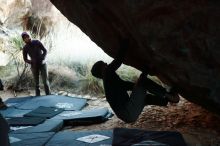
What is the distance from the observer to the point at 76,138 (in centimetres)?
562

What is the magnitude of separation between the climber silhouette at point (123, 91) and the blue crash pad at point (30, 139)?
1640mm

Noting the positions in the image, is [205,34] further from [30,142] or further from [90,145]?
[30,142]

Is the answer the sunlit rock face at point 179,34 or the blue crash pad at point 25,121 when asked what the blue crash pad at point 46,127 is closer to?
the blue crash pad at point 25,121

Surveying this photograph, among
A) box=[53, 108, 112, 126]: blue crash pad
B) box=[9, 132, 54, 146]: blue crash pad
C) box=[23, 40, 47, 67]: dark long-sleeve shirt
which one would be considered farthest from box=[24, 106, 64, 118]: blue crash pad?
box=[23, 40, 47, 67]: dark long-sleeve shirt

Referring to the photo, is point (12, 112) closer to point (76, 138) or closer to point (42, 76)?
point (42, 76)

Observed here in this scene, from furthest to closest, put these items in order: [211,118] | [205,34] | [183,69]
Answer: [211,118] → [183,69] → [205,34]

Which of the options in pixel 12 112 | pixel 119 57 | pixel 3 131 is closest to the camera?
pixel 3 131

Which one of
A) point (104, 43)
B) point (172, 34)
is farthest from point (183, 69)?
point (104, 43)

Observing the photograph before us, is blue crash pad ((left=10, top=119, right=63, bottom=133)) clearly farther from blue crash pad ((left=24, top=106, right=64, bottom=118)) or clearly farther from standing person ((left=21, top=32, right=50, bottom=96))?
standing person ((left=21, top=32, right=50, bottom=96))

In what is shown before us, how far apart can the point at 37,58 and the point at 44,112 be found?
1.97 metres

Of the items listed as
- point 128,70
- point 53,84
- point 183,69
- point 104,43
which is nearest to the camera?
point 183,69

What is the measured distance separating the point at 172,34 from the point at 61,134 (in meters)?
2.80

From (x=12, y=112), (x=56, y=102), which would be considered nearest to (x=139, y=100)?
(x=12, y=112)

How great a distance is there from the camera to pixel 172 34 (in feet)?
12.5
